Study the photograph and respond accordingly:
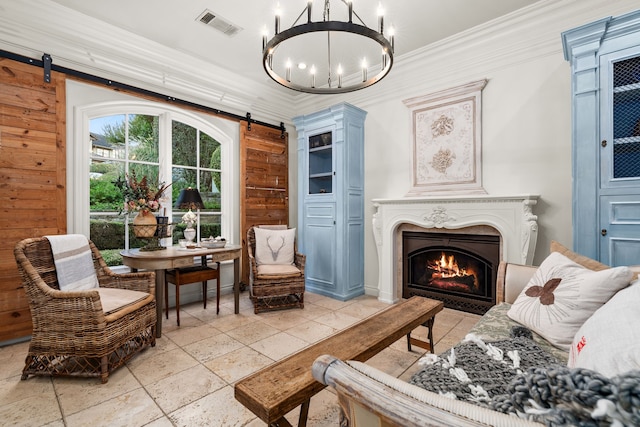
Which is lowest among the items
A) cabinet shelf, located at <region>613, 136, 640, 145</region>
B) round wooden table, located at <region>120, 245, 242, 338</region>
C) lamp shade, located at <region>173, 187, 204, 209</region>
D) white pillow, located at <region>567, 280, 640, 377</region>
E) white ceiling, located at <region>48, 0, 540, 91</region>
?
round wooden table, located at <region>120, 245, 242, 338</region>

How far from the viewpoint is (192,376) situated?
204cm

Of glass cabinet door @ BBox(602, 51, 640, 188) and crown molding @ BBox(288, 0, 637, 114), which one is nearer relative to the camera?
glass cabinet door @ BBox(602, 51, 640, 188)

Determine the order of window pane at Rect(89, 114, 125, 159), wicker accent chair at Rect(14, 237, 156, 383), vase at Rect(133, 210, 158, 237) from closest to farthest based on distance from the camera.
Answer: wicker accent chair at Rect(14, 237, 156, 383) → vase at Rect(133, 210, 158, 237) → window pane at Rect(89, 114, 125, 159)

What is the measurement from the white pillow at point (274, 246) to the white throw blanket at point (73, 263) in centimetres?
166

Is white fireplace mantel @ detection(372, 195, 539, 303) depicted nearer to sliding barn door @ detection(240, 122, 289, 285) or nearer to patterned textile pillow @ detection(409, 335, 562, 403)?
sliding barn door @ detection(240, 122, 289, 285)

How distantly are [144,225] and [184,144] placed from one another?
130 cm

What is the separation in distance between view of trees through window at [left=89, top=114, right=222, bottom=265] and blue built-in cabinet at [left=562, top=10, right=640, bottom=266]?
12.5 feet

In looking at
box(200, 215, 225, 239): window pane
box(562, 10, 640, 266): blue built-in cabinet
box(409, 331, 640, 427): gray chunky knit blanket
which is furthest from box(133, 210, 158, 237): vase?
box(562, 10, 640, 266): blue built-in cabinet

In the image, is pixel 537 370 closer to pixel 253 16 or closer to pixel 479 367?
A: pixel 479 367

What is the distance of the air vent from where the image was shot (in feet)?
9.24

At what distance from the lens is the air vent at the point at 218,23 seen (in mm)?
2818

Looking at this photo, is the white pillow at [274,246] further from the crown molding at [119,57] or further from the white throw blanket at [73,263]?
the crown molding at [119,57]

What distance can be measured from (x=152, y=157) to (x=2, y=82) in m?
1.31

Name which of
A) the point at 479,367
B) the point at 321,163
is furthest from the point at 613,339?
the point at 321,163
